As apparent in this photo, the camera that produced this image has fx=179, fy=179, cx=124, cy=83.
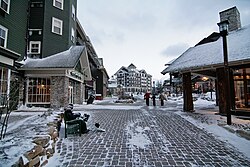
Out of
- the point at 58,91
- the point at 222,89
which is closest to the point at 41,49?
the point at 58,91

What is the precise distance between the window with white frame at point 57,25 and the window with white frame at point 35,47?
2.05 metres

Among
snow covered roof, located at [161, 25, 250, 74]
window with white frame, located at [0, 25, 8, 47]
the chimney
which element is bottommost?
snow covered roof, located at [161, 25, 250, 74]

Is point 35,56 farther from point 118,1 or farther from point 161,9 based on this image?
point 161,9

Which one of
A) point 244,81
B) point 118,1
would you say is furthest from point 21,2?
point 244,81

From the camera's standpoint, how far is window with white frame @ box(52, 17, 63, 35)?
17766 millimetres

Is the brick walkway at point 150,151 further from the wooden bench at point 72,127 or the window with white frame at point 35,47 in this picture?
the window with white frame at point 35,47

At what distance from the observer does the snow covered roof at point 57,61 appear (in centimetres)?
1515

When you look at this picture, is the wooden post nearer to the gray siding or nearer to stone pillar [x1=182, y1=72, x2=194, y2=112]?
stone pillar [x1=182, y1=72, x2=194, y2=112]

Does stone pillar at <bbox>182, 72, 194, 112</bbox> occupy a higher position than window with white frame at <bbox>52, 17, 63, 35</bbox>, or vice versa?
window with white frame at <bbox>52, 17, 63, 35</bbox>

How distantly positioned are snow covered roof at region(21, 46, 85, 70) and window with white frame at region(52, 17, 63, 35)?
230cm

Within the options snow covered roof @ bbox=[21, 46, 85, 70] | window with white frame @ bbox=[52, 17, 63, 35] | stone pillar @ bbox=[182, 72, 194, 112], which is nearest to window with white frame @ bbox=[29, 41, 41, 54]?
snow covered roof @ bbox=[21, 46, 85, 70]

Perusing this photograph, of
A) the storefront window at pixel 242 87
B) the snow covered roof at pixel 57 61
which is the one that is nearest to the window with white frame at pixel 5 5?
the snow covered roof at pixel 57 61

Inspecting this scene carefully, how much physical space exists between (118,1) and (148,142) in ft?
61.6

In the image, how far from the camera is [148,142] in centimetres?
549
